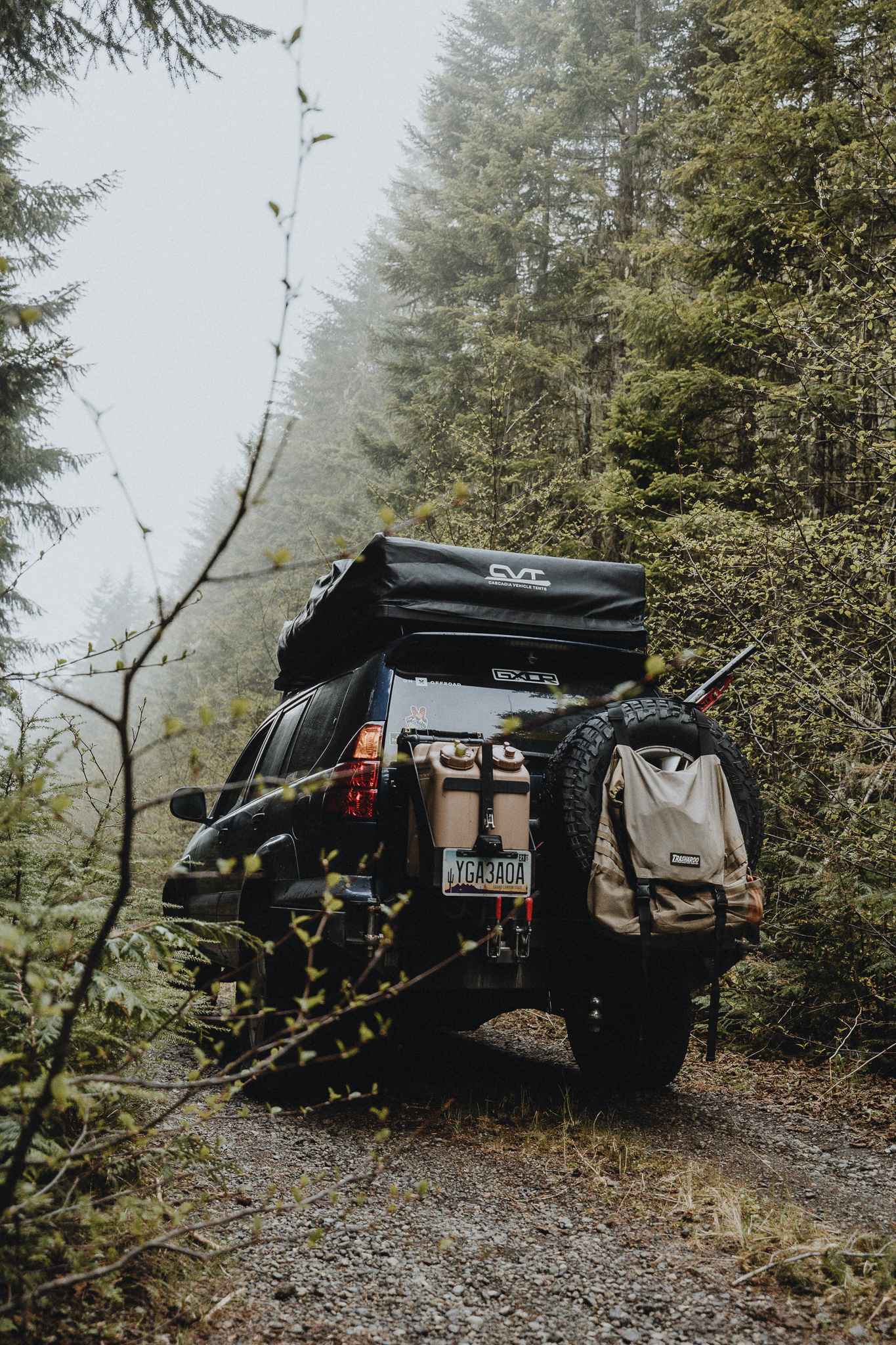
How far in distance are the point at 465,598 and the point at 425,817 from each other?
1.28 meters

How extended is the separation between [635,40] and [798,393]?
38.6 ft

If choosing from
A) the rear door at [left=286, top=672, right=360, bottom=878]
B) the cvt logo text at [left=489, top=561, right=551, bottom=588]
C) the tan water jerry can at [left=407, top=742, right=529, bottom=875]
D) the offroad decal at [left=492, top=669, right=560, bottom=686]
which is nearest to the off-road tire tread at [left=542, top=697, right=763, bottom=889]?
the tan water jerry can at [left=407, top=742, right=529, bottom=875]

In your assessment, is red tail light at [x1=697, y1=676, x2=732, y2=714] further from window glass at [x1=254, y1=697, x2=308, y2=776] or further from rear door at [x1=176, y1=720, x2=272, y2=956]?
rear door at [x1=176, y1=720, x2=272, y2=956]

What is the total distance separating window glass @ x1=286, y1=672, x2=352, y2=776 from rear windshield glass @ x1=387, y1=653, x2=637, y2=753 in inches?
18.6

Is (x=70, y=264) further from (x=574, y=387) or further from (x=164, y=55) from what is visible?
(x=164, y=55)

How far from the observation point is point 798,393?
29.3 ft

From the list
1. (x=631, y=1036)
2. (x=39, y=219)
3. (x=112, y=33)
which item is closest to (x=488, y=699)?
(x=631, y=1036)

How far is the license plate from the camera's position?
4.04 metres

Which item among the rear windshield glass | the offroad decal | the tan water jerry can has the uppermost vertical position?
the offroad decal

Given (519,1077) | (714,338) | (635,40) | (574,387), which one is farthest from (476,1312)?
(635,40)

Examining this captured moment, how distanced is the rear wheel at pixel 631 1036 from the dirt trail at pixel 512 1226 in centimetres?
16

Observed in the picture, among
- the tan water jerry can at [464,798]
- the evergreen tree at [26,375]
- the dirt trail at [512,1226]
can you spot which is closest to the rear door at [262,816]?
the tan water jerry can at [464,798]

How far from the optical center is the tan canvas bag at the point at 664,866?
4.05 metres

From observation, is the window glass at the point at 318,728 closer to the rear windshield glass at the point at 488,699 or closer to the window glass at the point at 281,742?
the window glass at the point at 281,742
